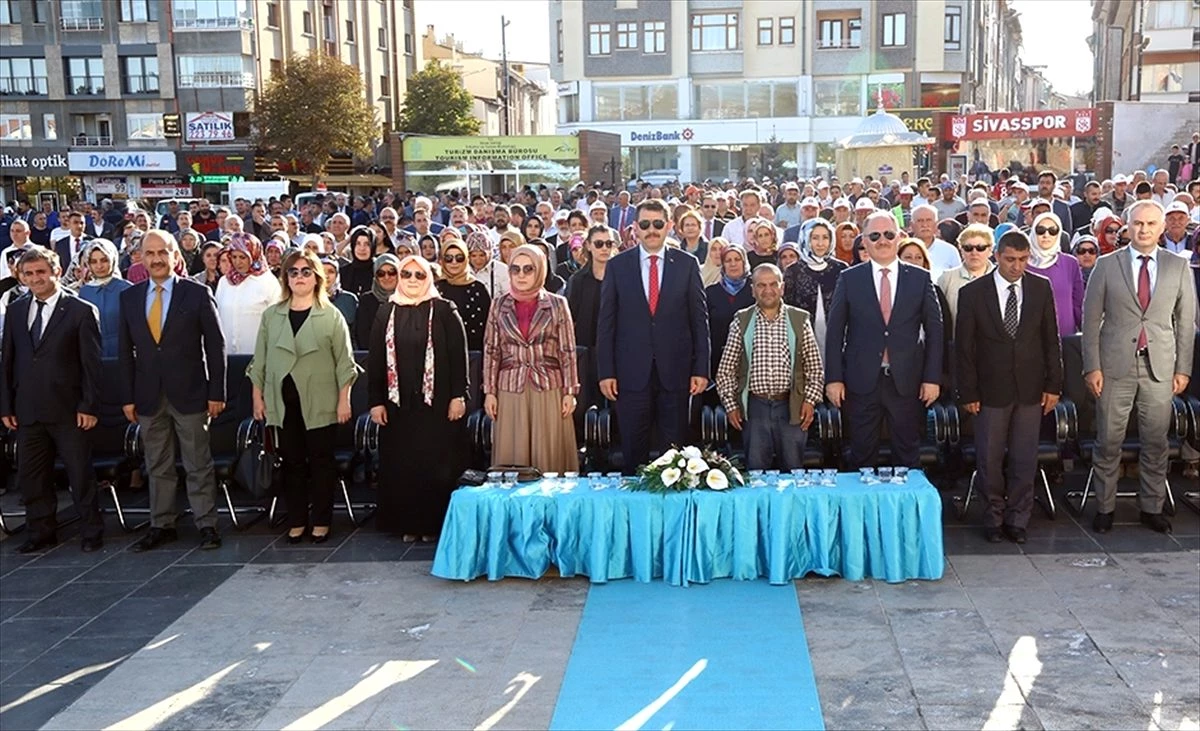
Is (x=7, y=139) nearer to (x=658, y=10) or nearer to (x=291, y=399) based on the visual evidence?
(x=658, y=10)

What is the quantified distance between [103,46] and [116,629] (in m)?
46.6

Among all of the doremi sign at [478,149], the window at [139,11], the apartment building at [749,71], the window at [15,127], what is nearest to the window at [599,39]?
the apartment building at [749,71]

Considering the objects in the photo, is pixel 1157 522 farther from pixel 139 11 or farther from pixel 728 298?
pixel 139 11

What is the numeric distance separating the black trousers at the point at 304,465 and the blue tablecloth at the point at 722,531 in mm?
1324

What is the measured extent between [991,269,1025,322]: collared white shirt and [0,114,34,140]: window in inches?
1923

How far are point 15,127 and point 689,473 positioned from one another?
49.2m

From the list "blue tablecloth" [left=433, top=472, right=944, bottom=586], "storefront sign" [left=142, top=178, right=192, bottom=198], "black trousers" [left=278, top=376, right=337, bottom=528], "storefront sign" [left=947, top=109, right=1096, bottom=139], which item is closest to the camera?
"blue tablecloth" [left=433, top=472, right=944, bottom=586]

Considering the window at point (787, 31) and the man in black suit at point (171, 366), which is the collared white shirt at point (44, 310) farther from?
the window at point (787, 31)

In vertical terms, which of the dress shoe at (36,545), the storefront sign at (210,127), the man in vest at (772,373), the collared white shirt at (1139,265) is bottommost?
the dress shoe at (36,545)

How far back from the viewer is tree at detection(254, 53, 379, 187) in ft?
140

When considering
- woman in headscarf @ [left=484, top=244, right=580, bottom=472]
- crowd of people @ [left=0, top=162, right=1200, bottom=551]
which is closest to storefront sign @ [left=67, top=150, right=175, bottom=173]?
crowd of people @ [left=0, top=162, right=1200, bottom=551]

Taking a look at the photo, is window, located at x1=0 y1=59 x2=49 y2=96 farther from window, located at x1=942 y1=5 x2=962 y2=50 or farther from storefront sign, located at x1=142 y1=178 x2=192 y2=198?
window, located at x1=942 y1=5 x2=962 y2=50

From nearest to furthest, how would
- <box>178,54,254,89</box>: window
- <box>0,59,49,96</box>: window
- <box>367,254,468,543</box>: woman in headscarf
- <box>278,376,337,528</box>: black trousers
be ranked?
<box>367,254,468,543</box>: woman in headscarf < <box>278,376,337,528</box>: black trousers < <box>178,54,254,89</box>: window < <box>0,59,49,96</box>: window

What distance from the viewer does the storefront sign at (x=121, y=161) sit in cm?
4249
